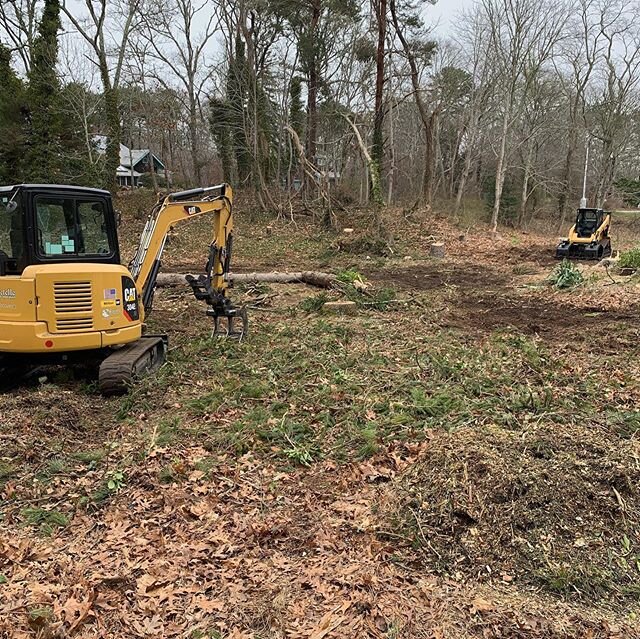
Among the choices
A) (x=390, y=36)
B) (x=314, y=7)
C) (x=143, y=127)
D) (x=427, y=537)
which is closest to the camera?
(x=427, y=537)

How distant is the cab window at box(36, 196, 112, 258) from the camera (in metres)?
6.81

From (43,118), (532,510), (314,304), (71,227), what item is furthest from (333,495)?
(43,118)

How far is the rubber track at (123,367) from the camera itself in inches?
260

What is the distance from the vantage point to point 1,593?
3469 millimetres

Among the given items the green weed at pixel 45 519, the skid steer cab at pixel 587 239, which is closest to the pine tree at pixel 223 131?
the skid steer cab at pixel 587 239

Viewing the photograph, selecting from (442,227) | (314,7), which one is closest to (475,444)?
(442,227)

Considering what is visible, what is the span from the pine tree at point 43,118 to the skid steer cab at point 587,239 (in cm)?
1976

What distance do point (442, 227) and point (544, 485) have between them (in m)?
22.2

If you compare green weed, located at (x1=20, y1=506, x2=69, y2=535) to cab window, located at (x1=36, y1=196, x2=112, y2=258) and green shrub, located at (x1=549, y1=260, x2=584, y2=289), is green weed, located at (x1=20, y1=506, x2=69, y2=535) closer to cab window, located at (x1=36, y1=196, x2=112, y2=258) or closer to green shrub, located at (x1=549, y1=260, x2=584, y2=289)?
cab window, located at (x1=36, y1=196, x2=112, y2=258)

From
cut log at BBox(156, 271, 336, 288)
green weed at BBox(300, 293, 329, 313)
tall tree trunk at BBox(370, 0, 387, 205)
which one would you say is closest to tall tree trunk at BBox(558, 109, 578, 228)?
tall tree trunk at BBox(370, 0, 387, 205)

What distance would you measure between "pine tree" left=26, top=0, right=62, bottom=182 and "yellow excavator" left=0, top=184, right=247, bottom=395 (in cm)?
1737

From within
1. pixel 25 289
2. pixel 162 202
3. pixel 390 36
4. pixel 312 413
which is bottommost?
pixel 312 413

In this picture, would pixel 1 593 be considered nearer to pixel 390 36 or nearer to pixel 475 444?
pixel 475 444

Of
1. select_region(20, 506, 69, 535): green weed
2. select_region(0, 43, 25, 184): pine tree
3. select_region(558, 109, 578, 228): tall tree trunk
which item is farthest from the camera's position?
select_region(558, 109, 578, 228): tall tree trunk
